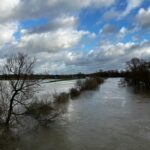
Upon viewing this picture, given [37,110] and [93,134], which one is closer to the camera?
[93,134]

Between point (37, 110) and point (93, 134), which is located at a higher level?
point (37, 110)

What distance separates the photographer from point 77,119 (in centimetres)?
1848

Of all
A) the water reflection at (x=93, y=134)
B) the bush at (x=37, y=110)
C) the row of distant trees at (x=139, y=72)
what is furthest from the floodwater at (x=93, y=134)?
the row of distant trees at (x=139, y=72)

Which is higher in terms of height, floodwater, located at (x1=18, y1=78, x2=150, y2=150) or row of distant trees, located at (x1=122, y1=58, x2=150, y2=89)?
row of distant trees, located at (x1=122, y1=58, x2=150, y2=89)

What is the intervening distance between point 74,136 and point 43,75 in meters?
4.78

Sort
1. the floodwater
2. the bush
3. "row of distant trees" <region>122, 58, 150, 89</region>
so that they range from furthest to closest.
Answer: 1. "row of distant trees" <region>122, 58, 150, 89</region>
2. the bush
3. the floodwater

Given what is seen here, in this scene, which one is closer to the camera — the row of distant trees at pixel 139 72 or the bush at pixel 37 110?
the bush at pixel 37 110

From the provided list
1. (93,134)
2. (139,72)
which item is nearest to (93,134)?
(93,134)

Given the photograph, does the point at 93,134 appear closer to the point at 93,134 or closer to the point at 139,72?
the point at 93,134

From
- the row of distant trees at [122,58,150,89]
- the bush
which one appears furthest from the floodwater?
the row of distant trees at [122,58,150,89]

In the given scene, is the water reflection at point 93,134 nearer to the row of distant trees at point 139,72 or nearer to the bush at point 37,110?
the bush at point 37,110

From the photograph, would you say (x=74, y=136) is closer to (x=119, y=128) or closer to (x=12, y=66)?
(x=119, y=128)

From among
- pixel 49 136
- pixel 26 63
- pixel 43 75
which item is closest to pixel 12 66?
pixel 26 63

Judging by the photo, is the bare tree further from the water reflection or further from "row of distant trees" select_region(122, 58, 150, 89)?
"row of distant trees" select_region(122, 58, 150, 89)
